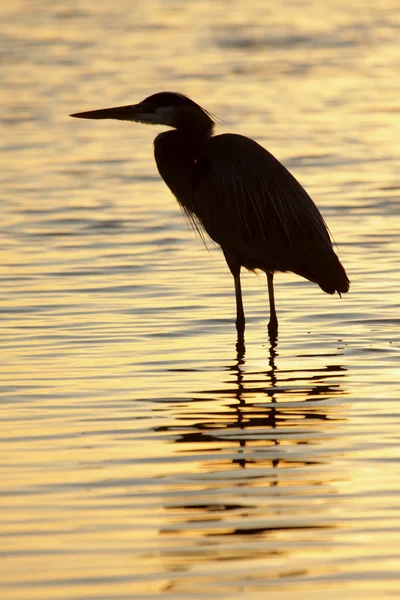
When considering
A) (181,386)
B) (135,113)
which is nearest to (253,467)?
(181,386)

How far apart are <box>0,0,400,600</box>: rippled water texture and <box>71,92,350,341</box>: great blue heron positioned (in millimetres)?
402

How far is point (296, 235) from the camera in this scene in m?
10.5

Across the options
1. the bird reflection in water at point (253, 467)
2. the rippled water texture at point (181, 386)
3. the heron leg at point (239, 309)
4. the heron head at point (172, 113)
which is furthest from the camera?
the heron head at point (172, 113)

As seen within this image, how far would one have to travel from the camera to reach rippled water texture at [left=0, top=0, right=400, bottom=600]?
562 centimetres

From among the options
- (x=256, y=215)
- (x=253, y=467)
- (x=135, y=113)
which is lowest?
(x=253, y=467)

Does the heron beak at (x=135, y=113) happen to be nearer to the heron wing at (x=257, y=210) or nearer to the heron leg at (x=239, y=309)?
the heron wing at (x=257, y=210)

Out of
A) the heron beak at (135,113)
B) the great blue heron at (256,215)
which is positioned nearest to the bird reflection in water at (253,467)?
the great blue heron at (256,215)

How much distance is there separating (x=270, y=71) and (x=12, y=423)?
69.4ft

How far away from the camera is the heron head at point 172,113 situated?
11.4 m

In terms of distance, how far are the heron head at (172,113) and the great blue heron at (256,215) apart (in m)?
0.22

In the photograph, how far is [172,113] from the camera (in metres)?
11.5

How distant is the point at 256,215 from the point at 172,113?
131 cm

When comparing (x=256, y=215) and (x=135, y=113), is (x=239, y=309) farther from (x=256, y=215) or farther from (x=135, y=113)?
(x=135, y=113)

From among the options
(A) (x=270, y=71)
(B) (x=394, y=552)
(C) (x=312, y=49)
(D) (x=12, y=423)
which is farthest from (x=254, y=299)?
(C) (x=312, y=49)
